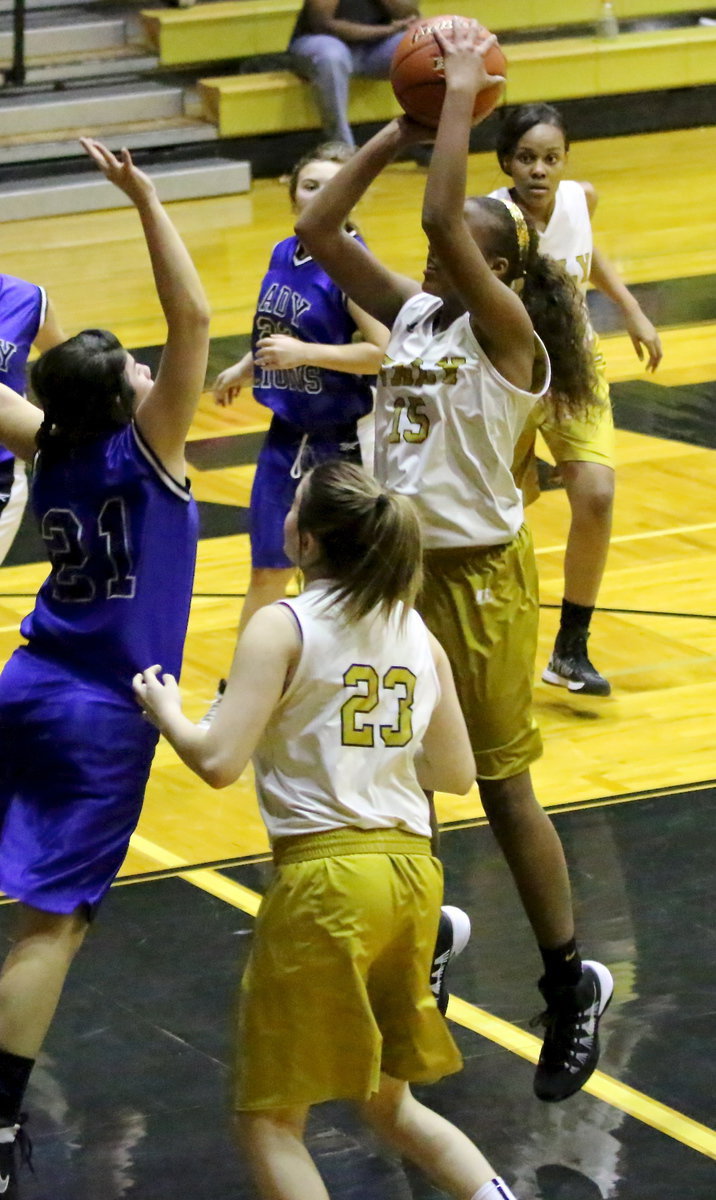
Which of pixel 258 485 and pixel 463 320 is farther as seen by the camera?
pixel 258 485

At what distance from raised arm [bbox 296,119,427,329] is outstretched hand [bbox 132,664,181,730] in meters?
1.15

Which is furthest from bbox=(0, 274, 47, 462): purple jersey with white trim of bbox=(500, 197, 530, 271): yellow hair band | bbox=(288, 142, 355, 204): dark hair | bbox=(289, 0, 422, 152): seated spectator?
bbox=(289, 0, 422, 152): seated spectator

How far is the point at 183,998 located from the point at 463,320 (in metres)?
1.42

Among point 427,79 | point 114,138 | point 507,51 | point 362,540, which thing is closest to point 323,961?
point 362,540

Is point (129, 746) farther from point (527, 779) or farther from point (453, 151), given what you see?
point (453, 151)

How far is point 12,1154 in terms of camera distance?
314cm

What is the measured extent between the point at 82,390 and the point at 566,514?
13.6 ft

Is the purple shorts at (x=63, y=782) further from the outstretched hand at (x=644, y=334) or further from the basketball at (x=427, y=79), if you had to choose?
the outstretched hand at (x=644, y=334)

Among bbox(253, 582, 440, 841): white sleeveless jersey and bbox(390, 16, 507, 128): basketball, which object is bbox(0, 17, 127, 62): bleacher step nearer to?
bbox(390, 16, 507, 128): basketball

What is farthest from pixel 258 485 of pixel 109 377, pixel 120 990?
pixel 109 377

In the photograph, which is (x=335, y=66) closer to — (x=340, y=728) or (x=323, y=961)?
(x=340, y=728)

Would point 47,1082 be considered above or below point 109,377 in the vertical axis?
below

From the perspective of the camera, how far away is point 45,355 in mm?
3236

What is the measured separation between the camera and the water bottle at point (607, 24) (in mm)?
14961
